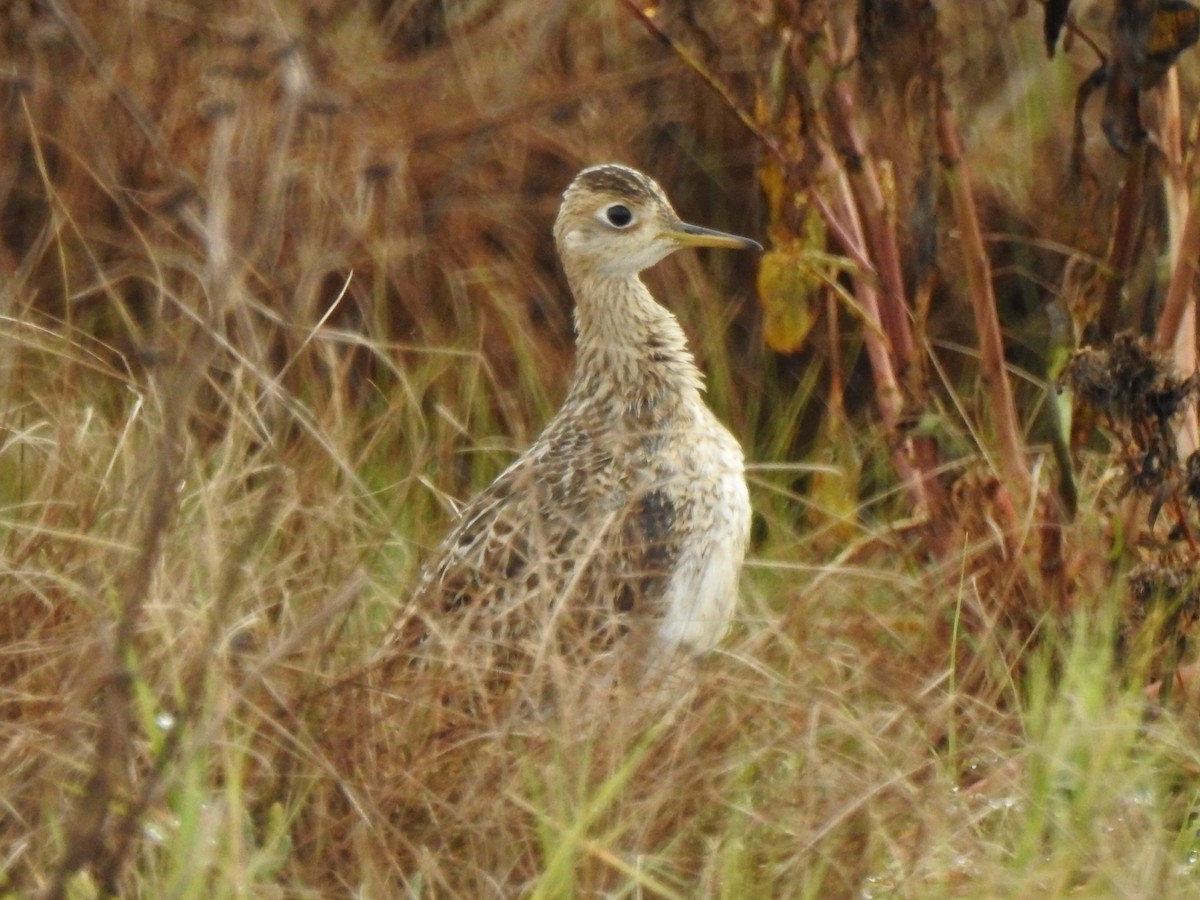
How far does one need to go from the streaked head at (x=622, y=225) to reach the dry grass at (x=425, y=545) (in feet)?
1.21

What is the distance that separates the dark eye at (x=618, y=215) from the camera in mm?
5074

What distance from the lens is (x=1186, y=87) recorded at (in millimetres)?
6117

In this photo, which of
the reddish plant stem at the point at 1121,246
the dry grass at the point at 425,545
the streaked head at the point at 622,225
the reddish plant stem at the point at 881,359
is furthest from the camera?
the streaked head at the point at 622,225

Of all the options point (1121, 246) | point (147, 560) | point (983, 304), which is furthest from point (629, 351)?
point (147, 560)

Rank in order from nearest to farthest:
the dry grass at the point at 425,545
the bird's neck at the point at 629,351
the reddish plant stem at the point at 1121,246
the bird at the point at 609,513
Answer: the dry grass at the point at 425,545, the bird at the point at 609,513, the reddish plant stem at the point at 1121,246, the bird's neck at the point at 629,351

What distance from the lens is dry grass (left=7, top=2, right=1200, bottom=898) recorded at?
339cm

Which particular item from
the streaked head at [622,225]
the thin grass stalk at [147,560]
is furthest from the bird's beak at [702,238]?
the thin grass stalk at [147,560]

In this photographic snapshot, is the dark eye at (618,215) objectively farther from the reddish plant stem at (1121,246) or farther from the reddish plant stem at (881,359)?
the reddish plant stem at (1121,246)

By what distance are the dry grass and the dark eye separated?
0.42 meters

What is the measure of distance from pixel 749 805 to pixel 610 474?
3.53 feet

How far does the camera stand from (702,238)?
5008 millimetres

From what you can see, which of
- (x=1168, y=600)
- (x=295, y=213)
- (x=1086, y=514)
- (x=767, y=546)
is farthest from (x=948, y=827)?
(x=295, y=213)

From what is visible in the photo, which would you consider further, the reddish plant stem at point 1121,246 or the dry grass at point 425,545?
the reddish plant stem at point 1121,246

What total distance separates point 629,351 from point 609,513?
0.62 metres
